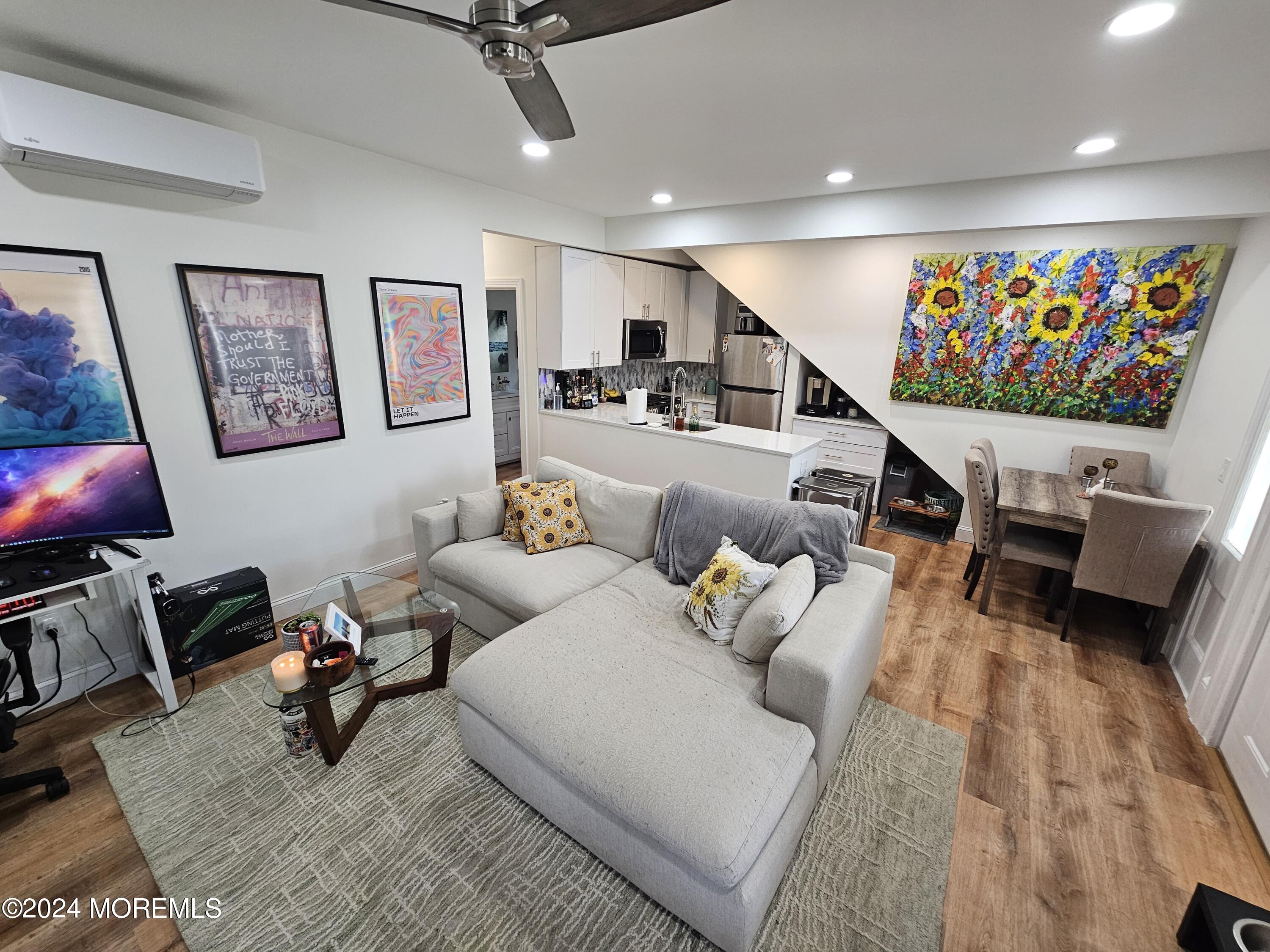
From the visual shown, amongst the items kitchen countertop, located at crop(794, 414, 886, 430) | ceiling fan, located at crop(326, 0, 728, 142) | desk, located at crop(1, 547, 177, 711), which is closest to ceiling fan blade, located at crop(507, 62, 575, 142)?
ceiling fan, located at crop(326, 0, 728, 142)

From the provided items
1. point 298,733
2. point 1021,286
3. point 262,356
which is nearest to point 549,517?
point 298,733

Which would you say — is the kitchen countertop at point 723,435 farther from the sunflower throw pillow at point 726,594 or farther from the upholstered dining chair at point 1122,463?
the upholstered dining chair at point 1122,463

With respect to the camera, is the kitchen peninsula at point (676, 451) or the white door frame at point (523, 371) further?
the white door frame at point (523, 371)

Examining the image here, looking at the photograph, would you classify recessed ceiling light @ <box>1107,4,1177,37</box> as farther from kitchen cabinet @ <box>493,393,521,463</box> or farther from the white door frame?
kitchen cabinet @ <box>493,393,521,463</box>

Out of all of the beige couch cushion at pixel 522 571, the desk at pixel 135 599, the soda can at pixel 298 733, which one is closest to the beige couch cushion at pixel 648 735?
the beige couch cushion at pixel 522 571

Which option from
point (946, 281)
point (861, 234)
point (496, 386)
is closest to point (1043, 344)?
point (946, 281)

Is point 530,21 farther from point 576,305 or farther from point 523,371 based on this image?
point 523,371

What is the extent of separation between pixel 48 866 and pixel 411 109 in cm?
311

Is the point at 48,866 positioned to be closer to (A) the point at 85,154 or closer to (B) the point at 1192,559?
(A) the point at 85,154

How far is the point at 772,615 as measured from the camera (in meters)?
1.87

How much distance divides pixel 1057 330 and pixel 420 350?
4428 mm

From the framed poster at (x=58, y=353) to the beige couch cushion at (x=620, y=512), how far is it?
83.4 inches

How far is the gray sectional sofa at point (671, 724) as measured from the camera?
4.59 feet

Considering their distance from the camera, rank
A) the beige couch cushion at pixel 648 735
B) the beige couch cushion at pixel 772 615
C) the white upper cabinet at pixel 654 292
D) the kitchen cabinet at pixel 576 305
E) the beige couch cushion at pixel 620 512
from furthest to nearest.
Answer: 1. the white upper cabinet at pixel 654 292
2. the kitchen cabinet at pixel 576 305
3. the beige couch cushion at pixel 620 512
4. the beige couch cushion at pixel 772 615
5. the beige couch cushion at pixel 648 735
